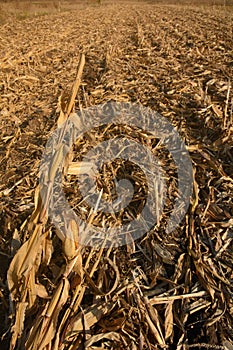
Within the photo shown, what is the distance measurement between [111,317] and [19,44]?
695cm

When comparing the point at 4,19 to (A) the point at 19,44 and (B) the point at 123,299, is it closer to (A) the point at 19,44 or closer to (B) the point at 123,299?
(A) the point at 19,44

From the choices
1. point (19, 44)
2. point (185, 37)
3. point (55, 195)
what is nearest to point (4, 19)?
point (19, 44)

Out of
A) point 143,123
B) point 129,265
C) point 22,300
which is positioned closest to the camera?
point 22,300

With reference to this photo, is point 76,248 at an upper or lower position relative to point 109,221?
upper

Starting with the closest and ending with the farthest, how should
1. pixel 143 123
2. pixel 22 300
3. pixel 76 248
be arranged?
1. pixel 22 300
2. pixel 76 248
3. pixel 143 123

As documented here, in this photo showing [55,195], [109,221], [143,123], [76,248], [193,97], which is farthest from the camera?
[193,97]

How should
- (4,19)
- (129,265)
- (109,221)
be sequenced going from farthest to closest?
1. (4,19)
2. (109,221)
3. (129,265)

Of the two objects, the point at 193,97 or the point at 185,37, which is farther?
the point at 185,37

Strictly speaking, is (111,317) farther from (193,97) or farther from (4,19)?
(4,19)

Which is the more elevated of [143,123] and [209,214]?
[143,123]

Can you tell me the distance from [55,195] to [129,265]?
673 mm

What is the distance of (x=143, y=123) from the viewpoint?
9.80 ft

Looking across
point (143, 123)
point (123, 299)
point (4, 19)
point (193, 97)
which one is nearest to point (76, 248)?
point (123, 299)

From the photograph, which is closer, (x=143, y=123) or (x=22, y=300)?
(x=22, y=300)
